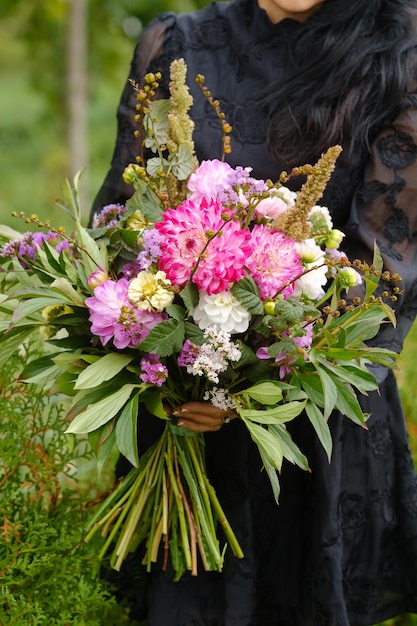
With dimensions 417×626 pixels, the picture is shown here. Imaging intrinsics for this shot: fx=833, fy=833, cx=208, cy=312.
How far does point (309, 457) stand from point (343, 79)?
91 cm

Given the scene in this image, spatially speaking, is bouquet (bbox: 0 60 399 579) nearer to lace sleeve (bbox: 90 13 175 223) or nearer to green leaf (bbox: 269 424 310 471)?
green leaf (bbox: 269 424 310 471)

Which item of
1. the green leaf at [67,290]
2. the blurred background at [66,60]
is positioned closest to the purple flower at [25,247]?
the green leaf at [67,290]

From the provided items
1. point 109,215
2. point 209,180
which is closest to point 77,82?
point 109,215

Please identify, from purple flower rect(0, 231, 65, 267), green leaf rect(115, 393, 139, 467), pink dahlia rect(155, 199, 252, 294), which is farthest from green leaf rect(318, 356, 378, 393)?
purple flower rect(0, 231, 65, 267)

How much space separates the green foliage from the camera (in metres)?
1.88

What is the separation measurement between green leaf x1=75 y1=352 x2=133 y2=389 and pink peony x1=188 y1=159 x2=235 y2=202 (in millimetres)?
335

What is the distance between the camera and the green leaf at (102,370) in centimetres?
153

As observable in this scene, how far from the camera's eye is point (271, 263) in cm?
152

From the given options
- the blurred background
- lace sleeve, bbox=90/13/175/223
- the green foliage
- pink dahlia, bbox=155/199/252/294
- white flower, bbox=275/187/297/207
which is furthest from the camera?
the blurred background

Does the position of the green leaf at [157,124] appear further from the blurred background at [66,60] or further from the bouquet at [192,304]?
the blurred background at [66,60]

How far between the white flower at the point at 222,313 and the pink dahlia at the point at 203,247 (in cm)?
2

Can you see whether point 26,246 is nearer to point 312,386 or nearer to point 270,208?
point 270,208

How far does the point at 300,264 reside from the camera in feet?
5.10

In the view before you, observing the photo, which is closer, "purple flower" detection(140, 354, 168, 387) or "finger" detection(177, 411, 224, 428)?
"purple flower" detection(140, 354, 168, 387)
